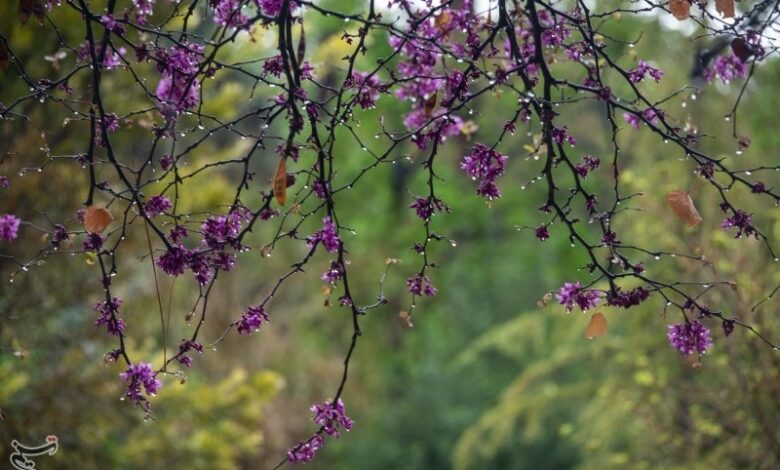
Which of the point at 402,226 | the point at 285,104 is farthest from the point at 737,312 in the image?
the point at 402,226

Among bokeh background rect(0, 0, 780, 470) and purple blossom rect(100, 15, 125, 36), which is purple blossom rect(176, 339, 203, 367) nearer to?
purple blossom rect(100, 15, 125, 36)

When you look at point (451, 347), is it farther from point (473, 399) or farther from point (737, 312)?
point (737, 312)

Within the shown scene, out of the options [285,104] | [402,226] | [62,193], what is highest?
[402,226]

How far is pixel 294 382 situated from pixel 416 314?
3150 millimetres

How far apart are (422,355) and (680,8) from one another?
26.0 feet

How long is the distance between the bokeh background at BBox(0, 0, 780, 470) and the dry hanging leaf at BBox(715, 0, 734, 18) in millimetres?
921

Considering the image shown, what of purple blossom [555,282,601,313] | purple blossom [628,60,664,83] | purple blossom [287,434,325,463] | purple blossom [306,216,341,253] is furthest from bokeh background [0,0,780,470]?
purple blossom [287,434,325,463]

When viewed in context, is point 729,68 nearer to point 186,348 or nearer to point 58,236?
point 186,348

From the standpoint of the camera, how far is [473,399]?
8836 mm

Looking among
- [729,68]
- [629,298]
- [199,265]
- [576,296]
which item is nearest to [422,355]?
[729,68]

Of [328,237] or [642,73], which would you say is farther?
[642,73]

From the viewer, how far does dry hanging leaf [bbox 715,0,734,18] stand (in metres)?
A: 2.01

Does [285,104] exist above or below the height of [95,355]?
below

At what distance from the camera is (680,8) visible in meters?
1.99
